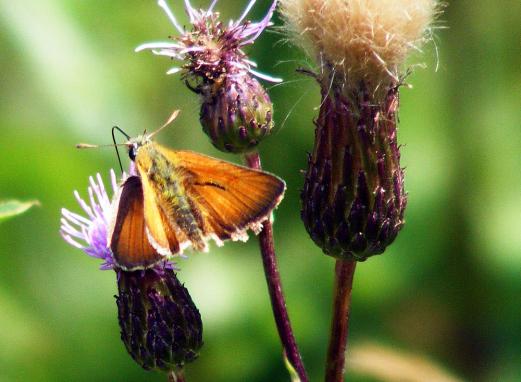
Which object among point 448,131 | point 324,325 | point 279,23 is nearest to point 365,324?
point 324,325

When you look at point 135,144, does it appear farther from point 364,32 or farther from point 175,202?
point 364,32

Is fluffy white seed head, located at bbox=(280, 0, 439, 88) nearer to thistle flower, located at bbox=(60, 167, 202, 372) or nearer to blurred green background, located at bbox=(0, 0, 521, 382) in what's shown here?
thistle flower, located at bbox=(60, 167, 202, 372)

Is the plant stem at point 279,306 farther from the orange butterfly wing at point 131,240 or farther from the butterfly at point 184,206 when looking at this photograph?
the orange butterfly wing at point 131,240

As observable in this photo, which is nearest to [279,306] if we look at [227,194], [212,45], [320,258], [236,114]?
[227,194]

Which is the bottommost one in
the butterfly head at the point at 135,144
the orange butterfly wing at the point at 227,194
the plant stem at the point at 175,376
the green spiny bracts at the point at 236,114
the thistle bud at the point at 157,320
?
the plant stem at the point at 175,376

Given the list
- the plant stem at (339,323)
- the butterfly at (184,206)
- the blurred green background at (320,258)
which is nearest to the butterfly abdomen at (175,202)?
the butterfly at (184,206)

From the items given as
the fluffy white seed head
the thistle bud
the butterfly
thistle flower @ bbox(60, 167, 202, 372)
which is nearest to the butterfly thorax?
the butterfly

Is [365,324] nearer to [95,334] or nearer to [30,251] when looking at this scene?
[95,334]
